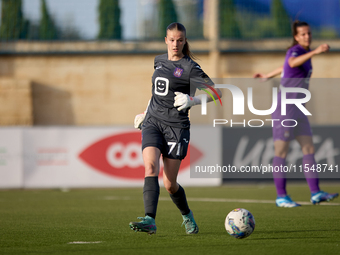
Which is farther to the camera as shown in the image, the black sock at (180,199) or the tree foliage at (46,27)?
the tree foliage at (46,27)

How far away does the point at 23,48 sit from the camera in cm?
1761

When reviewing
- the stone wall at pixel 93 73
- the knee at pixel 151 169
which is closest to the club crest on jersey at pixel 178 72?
the knee at pixel 151 169

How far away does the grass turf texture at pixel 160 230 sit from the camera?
4.31 m

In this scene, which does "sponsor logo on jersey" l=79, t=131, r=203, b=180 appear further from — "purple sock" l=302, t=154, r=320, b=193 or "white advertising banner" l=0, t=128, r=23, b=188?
"purple sock" l=302, t=154, r=320, b=193

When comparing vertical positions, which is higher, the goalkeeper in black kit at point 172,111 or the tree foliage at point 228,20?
the tree foliage at point 228,20

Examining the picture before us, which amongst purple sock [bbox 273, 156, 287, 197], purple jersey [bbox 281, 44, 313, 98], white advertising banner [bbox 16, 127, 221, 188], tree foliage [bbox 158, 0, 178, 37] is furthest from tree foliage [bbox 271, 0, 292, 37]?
purple sock [bbox 273, 156, 287, 197]

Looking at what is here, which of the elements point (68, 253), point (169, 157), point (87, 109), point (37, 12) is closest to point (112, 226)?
Answer: point (169, 157)

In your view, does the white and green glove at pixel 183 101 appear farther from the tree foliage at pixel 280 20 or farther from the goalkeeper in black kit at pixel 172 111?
the tree foliage at pixel 280 20

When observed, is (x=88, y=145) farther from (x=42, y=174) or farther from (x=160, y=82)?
(x=160, y=82)

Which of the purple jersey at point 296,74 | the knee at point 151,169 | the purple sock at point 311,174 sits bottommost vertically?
the purple sock at point 311,174

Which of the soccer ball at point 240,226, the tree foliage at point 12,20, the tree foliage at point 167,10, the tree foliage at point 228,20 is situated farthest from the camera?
the tree foliage at point 12,20

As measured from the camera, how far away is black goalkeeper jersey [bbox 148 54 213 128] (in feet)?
16.6

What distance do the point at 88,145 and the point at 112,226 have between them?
21.6 feet

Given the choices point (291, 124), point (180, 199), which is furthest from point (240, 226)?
point (291, 124)
